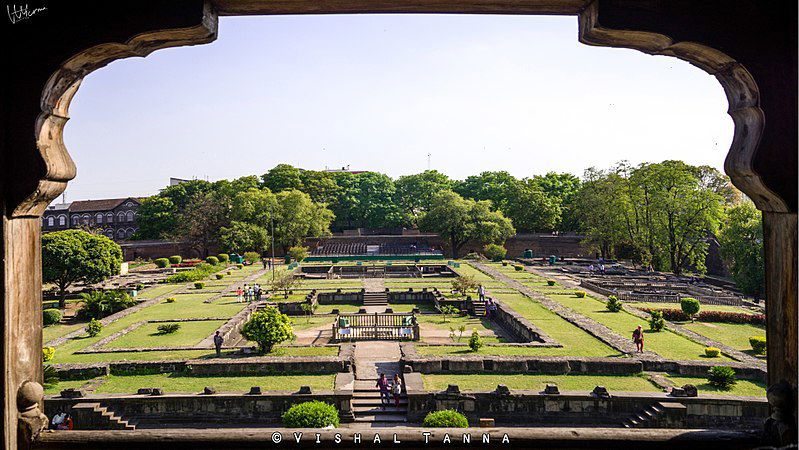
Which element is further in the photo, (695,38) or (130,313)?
(130,313)

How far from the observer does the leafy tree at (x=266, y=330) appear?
14.7 m

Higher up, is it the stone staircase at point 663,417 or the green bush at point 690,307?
the green bush at point 690,307

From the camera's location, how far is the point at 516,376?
13.0m

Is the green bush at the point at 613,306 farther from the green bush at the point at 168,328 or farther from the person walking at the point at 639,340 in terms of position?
the green bush at the point at 168,328

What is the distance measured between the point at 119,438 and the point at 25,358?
60cm

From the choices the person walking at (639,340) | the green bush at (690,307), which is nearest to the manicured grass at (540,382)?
the person walking at (639,340)

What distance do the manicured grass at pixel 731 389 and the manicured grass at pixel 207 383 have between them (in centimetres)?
791

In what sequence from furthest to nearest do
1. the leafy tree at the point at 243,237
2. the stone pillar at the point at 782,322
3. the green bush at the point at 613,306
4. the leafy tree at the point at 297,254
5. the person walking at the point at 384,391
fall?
the leafy tree at the point at 243,237
the leafy tree at the point at 297,254
the green bush at the point at 613,306
the person walking at the point at 384,391
the stone pillar at the point at 782,322

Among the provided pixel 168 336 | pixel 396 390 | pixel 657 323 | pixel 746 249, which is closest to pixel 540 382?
pixel 396 390

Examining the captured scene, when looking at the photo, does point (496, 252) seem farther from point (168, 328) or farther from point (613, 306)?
point (168, 328)

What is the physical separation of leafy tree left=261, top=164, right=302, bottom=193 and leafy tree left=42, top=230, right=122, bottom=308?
101 feet

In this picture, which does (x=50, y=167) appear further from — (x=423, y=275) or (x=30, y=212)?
(x=423, y=275)

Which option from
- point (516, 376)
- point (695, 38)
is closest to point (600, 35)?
point (695, 38)

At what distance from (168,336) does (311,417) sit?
940cm
